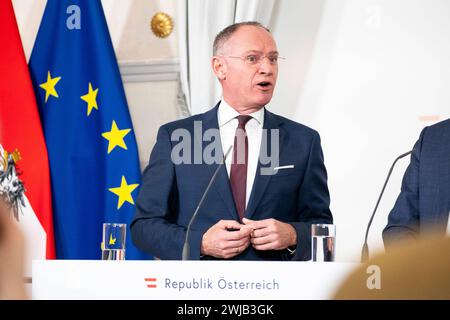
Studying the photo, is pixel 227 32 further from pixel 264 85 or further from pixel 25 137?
pixel 25 137

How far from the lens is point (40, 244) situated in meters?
3.53

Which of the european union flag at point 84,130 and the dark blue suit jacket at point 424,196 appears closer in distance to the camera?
the dark blue suit jacket at point 424,196

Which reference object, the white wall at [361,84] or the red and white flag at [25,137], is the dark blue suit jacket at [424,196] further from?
the red and white flag at [25,137]

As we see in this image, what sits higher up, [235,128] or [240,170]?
[235,128]

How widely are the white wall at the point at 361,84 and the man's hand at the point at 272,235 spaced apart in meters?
0.61

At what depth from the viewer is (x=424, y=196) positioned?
2.54m

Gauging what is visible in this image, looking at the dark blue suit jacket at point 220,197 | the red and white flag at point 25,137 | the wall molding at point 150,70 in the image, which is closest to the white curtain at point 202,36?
the wall molding at point 150,70

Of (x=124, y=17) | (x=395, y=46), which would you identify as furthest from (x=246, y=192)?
(x=124, y=17)

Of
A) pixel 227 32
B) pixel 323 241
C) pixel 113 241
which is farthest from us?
pixel 227 32

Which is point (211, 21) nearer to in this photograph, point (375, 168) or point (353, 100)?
point (353, 100)

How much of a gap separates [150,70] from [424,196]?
1.65m

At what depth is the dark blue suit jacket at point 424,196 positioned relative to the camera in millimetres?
2486

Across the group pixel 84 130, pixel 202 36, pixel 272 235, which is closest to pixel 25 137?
pixel 84 130

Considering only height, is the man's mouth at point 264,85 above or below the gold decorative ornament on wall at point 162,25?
below
